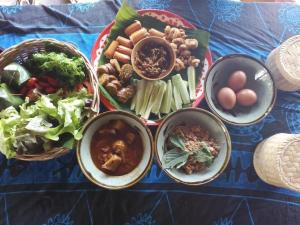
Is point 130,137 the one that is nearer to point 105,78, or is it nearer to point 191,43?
point 105,78

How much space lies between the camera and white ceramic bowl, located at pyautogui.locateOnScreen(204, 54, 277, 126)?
110 cm

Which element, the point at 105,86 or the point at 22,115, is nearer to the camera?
the point at 22,115

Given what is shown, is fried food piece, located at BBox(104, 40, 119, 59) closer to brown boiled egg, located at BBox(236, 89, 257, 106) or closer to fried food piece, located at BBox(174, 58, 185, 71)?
fried food piece, located at BBox(174, 58, 185, 71)

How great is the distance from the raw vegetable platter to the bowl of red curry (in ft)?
0.19

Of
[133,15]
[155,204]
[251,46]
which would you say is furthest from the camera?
[251,46]

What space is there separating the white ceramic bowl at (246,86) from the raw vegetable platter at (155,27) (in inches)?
2.5

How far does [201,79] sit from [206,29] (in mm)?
248

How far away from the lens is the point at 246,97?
1129 millimetres

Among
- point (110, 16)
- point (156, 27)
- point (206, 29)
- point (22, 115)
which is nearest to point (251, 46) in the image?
point (206, 29)

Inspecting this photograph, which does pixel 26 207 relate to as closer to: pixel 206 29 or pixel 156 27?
pixel 156 27

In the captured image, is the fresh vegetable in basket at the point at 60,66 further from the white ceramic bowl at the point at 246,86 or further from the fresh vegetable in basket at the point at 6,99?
the white ceramic bowl at the point at 246,86

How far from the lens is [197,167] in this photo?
1.02m

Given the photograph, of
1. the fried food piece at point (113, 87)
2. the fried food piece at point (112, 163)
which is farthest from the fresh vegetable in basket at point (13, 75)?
the fried food piece at point (112, 163)

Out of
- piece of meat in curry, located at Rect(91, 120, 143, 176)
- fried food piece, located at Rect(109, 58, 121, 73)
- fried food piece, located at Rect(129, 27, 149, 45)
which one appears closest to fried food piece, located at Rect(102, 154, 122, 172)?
piece of meat in curry, located at Rect(91, 120, 143, 176)
